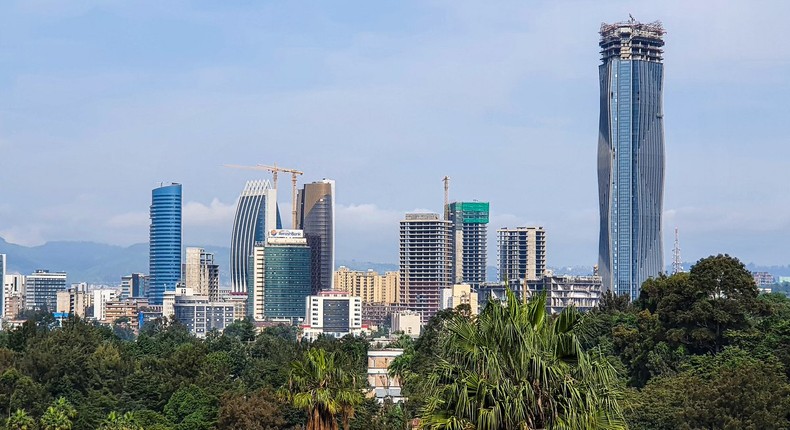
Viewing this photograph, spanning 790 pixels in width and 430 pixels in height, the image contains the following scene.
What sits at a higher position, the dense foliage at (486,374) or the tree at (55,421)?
the dense foliage at (486,374)

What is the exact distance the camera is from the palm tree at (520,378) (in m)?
19.8

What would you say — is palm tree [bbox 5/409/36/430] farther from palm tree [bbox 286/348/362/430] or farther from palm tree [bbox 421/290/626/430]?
palm tree [bbox 421/290/626/430]

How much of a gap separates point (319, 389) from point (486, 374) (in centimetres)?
1689

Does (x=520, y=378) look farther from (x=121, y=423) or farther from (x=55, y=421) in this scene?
(x=55, y=421)

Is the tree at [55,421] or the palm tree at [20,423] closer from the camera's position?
the palm tree at [20,423]

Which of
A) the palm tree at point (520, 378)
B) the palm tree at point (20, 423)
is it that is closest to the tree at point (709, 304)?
the palm tree at point (20, 423)

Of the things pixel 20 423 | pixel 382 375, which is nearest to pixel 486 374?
pixel 20 423

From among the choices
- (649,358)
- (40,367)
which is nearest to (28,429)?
(40,367)

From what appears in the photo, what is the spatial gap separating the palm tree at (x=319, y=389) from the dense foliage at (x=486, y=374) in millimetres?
48

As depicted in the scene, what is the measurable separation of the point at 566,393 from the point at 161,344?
295ft

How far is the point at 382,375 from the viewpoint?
90.6 meters

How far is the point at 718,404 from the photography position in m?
51.5

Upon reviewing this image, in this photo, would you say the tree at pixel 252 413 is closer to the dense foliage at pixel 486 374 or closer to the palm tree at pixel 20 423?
the dense foliage at pixel 486 374

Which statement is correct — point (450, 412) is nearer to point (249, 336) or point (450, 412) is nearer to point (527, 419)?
point (527, 419)
